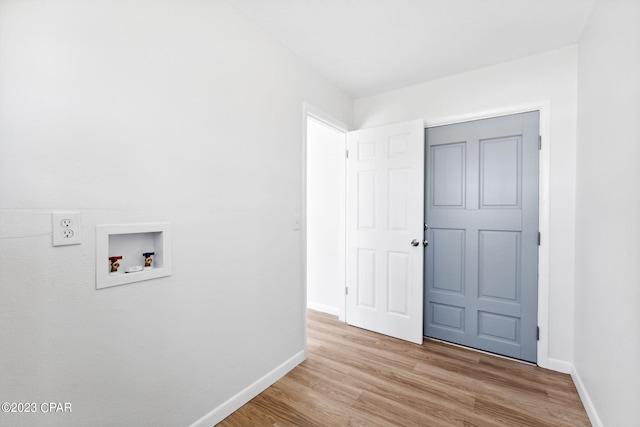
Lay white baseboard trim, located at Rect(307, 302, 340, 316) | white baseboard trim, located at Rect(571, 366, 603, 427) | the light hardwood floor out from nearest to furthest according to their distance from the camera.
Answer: white baseboard trim, located at Rect(571, 366, 603, 427) < the light hardwood floor < white baseboard trim, located at Rect(307, 302, 340, 316)

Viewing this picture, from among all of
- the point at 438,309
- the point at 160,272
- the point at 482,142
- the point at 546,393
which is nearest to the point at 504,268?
the point at 438,309

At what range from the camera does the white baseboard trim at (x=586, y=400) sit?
155 cm

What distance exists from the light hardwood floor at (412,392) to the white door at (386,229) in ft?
1.19

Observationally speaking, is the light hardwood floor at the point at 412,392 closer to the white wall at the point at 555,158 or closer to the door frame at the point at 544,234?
the door frame at the point at 544,234

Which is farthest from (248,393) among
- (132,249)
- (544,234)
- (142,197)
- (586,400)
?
(544,234)

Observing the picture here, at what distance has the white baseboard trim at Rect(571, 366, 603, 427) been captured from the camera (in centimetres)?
155

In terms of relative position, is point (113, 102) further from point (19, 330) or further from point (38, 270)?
point (19, 330)

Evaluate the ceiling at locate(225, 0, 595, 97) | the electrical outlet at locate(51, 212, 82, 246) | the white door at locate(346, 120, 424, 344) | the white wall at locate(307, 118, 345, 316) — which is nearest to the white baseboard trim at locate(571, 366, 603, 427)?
the white door at locate(346, 120, 424, 344)

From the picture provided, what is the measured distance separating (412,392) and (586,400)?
104cm

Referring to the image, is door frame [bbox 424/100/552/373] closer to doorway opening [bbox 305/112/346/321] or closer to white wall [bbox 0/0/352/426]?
doorway opening [bbox 305/112/346/321]

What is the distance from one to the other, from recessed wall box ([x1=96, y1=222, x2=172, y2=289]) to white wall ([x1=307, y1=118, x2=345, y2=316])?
2024mm

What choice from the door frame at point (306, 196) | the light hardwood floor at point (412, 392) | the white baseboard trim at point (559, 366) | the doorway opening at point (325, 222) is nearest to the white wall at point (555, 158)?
the white baseboard trim at point (559, 366)

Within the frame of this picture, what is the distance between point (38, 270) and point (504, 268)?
2.95m

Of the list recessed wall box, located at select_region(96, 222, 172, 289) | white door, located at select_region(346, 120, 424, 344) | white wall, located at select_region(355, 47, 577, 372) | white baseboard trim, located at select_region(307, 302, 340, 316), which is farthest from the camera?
white baseboard trim, located at select_region(307, 302, 340, 316)
